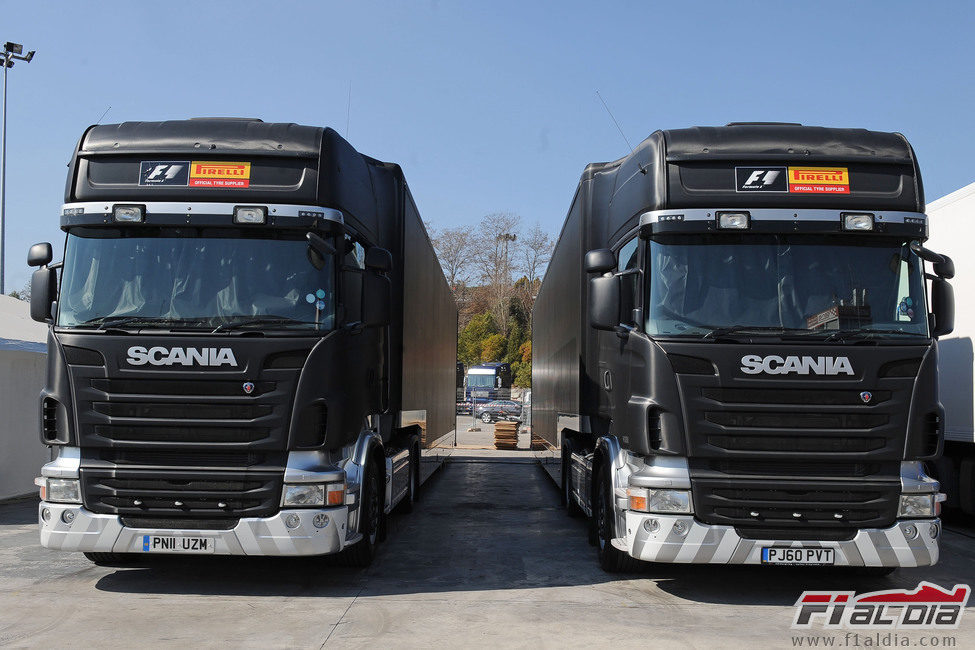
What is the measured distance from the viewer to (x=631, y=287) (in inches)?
276

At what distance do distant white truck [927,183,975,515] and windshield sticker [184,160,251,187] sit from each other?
26.7ft

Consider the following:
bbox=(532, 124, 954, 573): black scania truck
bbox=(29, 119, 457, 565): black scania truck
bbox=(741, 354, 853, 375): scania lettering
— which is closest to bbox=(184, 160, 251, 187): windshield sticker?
bbox=(29, 119, 457, 565): black scania truck

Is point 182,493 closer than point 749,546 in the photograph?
No

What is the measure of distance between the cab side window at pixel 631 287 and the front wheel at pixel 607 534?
1527 millimetres

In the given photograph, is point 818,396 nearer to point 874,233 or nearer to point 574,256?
point 874,233

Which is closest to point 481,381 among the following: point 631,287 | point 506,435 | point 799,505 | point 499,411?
point 499,411

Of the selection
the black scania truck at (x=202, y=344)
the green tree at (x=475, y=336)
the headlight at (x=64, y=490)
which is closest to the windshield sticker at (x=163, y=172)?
the black scania truck at (x=202, y=344)

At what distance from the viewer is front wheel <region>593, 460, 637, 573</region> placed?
24.6 ft

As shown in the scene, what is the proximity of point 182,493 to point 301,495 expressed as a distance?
90 cm

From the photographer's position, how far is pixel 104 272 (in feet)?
22.2

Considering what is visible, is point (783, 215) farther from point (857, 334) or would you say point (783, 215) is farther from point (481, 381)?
point (481, 381)

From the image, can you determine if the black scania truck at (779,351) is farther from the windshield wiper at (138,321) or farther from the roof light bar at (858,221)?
the windshield wiper at (138,321)

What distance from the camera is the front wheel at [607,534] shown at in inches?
296

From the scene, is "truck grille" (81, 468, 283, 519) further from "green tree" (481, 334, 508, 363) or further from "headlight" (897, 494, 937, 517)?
"green tree" (481, 334, 508, 363)
